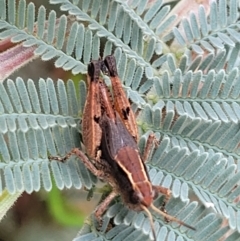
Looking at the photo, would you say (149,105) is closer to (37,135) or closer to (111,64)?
(111,64)

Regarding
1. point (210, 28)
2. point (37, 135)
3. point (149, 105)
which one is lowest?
point (37, 135)

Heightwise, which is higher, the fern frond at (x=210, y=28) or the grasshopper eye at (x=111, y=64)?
the fern frond at (x=210, y=28)

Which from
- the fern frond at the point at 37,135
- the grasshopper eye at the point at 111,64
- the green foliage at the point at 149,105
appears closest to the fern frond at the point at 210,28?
the green foliage at the point at 149,105

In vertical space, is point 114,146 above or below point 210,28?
below

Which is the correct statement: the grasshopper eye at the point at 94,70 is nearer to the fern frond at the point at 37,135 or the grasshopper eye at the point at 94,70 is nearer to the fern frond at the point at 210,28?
the fern frond at the point at 37,135

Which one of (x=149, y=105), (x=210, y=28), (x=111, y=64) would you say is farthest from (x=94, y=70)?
(x=210, y=28)

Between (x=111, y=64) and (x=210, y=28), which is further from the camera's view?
(x=210, y=28)
